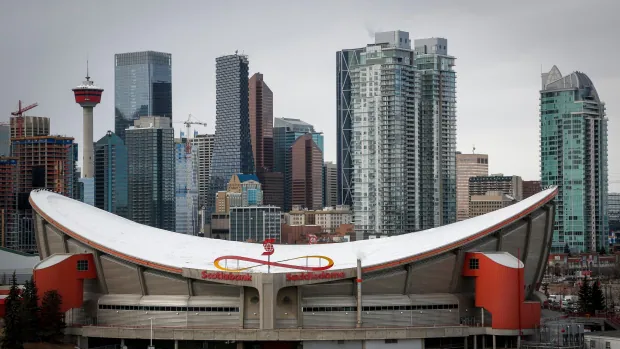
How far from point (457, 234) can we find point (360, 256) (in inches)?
293

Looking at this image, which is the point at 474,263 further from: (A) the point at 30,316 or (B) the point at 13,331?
(B) the point at 13,331

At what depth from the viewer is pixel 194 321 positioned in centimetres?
8394

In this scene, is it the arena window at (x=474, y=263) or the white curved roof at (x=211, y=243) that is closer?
the arena window at (x=474, y=263)

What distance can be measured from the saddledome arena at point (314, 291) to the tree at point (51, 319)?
53.3 inches

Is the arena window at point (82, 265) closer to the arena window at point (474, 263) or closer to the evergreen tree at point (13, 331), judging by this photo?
the evergreen tree at point (13, 331)

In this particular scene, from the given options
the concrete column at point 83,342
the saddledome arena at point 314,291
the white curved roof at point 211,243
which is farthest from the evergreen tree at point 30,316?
the white curved roof at point 211,243

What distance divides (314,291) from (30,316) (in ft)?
64.9

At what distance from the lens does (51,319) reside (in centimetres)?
8288

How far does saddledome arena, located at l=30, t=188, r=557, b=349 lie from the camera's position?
81875 millimetres

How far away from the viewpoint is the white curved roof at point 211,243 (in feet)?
281

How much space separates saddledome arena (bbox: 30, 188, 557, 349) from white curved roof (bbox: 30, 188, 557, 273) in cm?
21

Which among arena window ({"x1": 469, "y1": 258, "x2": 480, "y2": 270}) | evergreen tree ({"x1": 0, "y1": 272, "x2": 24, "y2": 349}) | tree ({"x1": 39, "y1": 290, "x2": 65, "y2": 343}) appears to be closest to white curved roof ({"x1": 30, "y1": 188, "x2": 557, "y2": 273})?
arena window ({"x1": 469, "y1": 258, "x2": 480, "y2": 270})

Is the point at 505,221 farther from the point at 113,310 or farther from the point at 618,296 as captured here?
the point at 618,296

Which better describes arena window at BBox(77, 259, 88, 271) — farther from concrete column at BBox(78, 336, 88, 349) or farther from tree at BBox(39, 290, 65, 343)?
concrete column at BBox(78, 336, 88, 349)
